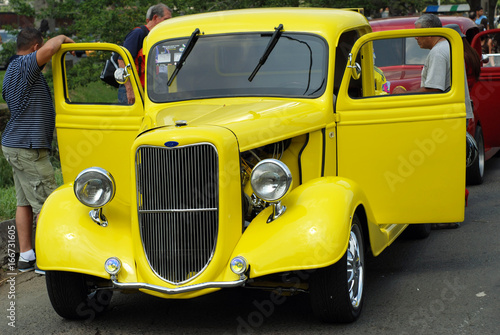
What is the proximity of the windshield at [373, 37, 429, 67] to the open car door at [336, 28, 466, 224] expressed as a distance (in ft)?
17.5

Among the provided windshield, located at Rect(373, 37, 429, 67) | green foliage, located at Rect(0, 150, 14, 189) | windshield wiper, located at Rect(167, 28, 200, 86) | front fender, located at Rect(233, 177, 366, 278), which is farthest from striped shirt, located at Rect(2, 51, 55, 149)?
windshield, located at Rect(373, 37, 429, 67)

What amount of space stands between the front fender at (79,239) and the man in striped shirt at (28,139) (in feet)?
5.09

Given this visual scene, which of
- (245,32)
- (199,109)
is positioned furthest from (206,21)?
(199,109)

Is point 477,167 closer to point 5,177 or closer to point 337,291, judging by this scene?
point 337,291

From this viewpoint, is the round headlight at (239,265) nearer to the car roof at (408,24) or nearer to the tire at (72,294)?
the tire at (72,294)

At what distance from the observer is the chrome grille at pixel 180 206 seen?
4.85 m

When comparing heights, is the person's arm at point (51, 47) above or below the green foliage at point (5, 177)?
above

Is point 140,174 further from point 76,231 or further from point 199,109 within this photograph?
point 199,109

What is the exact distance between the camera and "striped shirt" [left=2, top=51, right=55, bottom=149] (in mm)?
6848

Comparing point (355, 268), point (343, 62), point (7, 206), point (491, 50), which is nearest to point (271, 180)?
point (355, 268)

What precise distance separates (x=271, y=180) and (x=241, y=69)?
1592 mm

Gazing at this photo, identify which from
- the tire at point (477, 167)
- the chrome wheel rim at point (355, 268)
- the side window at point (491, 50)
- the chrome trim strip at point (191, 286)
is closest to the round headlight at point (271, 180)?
the chrome trim strip at point (191, 286)

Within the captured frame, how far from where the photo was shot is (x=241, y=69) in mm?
6238

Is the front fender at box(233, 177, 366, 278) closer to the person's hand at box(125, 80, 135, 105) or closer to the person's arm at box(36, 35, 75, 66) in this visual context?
the person's arm at box(36, 35, 75, 66)
